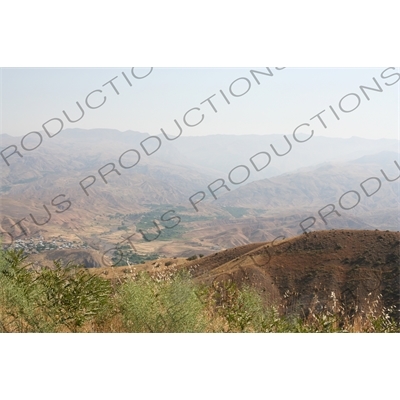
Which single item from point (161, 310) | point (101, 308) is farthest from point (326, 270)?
point (101, 308)

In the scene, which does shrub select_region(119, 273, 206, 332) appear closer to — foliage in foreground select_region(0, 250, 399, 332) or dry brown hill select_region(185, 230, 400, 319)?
Answer: foliage in foreground select_region(0, 250, 399, 332)

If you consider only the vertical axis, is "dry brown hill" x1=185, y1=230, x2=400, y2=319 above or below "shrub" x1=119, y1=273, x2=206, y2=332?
below

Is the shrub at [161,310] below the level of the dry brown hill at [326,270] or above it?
above

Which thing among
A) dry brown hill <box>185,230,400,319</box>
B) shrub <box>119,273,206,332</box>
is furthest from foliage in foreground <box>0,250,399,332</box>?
dry brown hill <box>185,230,400,319</box>

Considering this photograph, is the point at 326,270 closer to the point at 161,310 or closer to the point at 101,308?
the point at 161,310

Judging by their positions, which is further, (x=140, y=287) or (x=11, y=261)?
(x=11, y=261)

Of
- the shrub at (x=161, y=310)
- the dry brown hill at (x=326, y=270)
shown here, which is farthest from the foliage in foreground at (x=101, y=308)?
the dry brown hill at (x=326, y=270)

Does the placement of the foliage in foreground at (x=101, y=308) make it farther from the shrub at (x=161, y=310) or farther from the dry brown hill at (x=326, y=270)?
the dry brown hill at (x=326, y=270)

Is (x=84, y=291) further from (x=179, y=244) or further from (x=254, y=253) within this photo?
(x=179, y=244)

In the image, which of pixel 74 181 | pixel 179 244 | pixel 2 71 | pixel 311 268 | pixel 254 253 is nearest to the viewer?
pixel 2 71

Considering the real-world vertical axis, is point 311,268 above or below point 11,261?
below

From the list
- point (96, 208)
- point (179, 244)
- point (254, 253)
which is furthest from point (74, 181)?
point (254, 253)
